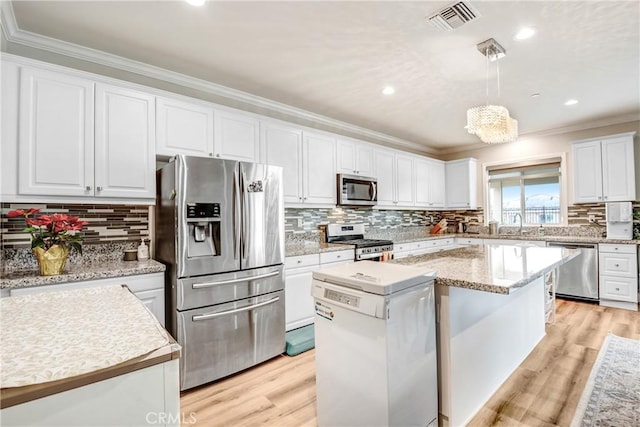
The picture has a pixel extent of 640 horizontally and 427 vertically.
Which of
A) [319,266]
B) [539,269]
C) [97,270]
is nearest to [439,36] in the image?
[539,269]

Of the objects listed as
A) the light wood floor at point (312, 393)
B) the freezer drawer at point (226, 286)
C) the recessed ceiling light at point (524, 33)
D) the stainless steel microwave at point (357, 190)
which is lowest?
the light wood floor at point (312, 393)

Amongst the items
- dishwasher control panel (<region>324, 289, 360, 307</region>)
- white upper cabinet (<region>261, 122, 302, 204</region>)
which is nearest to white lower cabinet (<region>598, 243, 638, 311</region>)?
white upper cabinet (<region>261, 122, 302, 204</region>)

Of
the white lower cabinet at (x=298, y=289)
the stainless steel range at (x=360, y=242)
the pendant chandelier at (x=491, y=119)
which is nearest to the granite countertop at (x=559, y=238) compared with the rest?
the stainless steel range at (x=360, y=242)

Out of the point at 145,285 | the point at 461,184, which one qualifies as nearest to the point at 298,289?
the point at 145,285

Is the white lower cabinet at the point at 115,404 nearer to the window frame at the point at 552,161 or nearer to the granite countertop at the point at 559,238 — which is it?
the granite countertop at the point at 559,238

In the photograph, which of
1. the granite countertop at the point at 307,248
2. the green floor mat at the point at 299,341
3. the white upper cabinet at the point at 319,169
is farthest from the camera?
the white upper cabinet at the point at 319,169

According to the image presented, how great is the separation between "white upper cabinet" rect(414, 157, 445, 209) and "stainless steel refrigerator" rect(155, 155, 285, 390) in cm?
330

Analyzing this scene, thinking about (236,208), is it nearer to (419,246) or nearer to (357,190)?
(357,190)

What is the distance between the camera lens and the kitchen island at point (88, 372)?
0.66 metres

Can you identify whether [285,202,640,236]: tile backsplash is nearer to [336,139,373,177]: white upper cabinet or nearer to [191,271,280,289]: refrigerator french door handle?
[336,139,373,177]: white upper cabinet

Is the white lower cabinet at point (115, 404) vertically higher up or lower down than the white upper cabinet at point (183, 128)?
lower down

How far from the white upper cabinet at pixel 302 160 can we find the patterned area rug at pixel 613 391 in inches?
111

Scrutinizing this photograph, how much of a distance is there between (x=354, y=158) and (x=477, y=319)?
9.01ft

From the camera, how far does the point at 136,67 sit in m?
2.67
